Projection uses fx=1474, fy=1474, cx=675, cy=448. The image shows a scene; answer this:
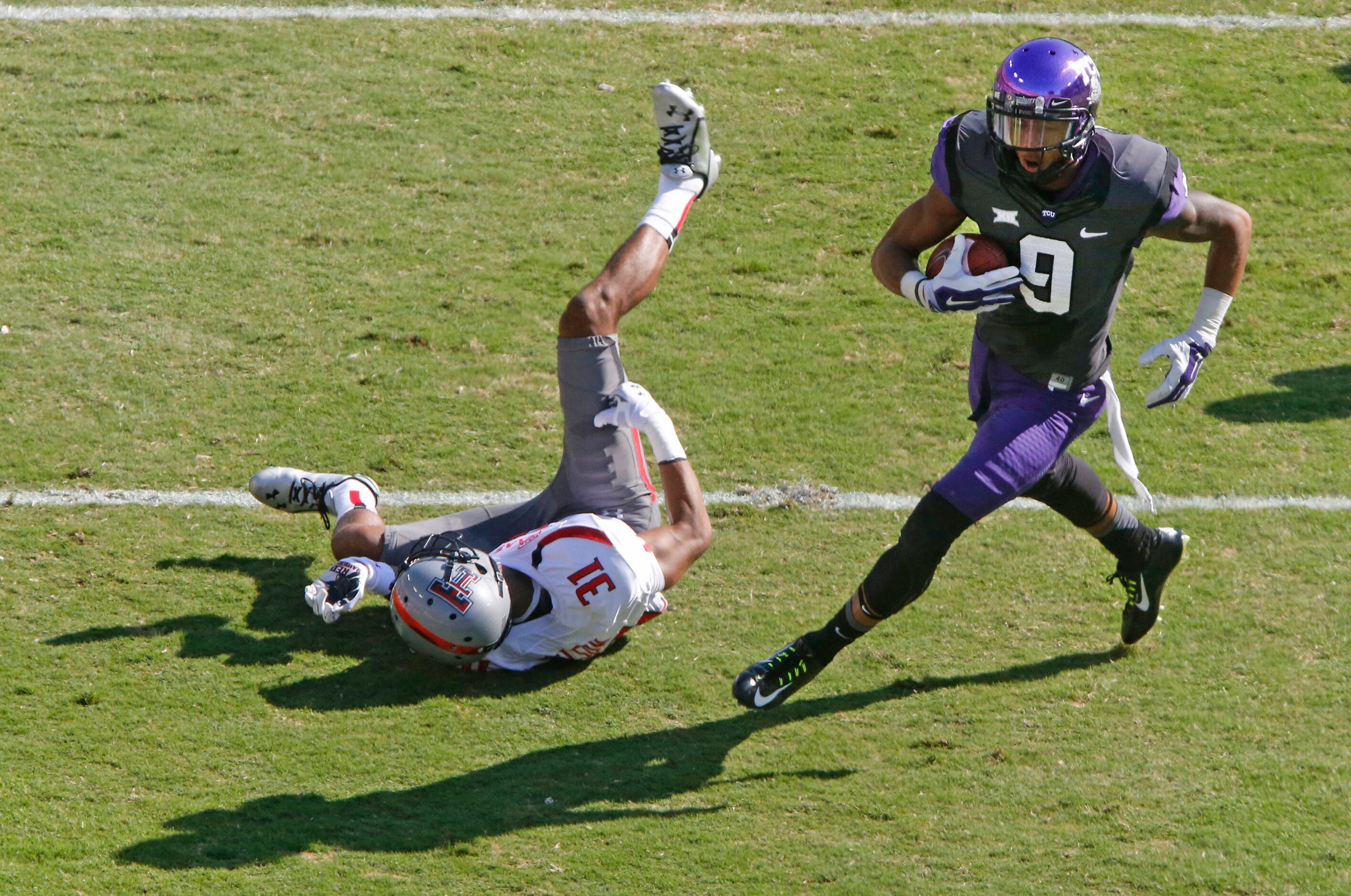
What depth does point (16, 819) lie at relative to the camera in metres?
4.12

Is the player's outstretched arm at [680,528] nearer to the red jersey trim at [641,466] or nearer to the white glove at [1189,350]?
the red jersey trim at [641,466]

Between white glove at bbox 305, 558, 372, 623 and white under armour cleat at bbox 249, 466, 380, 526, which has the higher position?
white under armour cleat at bbox 249, 466, 380, 526

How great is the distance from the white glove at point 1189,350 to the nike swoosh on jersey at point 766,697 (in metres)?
1.46

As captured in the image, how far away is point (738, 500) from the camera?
5785mm

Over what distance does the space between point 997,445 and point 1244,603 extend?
1377 mm

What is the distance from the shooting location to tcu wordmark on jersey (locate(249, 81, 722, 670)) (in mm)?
4695

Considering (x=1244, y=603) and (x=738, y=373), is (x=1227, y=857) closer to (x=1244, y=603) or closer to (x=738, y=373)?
(x=1244, y=603)

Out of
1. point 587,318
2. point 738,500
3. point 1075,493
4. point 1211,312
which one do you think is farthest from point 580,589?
point 1211,312

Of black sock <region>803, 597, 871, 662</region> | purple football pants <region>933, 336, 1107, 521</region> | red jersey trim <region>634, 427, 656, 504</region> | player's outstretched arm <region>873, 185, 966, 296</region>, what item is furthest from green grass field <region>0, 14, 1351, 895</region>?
player's outstretched arm <region>873, 185, 966, 296</region>

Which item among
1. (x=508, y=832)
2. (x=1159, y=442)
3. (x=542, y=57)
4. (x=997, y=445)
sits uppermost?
(x=542, y=57)

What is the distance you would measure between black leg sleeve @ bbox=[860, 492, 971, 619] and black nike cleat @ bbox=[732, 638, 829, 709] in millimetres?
300

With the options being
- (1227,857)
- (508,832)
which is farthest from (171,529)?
(1227,857)

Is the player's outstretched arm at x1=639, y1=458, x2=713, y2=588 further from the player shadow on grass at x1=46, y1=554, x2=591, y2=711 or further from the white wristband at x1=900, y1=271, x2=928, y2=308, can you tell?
the white wristband at x1=900, y1=271, x2=928, y2=308

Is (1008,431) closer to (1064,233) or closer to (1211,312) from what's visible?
(1064,233)
